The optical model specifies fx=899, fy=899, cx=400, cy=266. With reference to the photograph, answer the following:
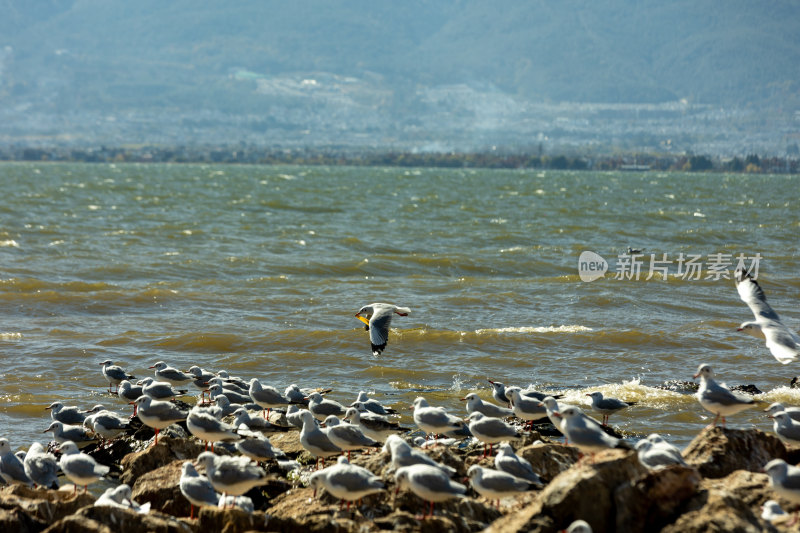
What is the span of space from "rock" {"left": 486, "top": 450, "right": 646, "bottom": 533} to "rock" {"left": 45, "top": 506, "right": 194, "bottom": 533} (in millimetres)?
2401

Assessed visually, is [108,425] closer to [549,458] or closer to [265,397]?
[265,397]

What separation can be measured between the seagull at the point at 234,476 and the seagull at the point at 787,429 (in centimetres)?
472

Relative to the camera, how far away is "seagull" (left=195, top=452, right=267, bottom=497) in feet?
24.1

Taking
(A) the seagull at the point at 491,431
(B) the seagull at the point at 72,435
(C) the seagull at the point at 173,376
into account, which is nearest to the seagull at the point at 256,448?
(A) the seagull at the point at 491,431

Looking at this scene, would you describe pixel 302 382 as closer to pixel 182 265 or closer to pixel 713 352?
pixel 713 352

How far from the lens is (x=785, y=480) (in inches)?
255

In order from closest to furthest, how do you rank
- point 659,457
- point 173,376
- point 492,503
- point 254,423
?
1. point 659,457
2. point 492,503
3. point 254,423
4. point 173,376

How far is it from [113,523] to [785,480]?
192 inches

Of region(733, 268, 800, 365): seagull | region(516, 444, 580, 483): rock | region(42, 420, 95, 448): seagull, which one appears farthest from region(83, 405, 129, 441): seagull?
region(733, 268, 800, 365): seagull

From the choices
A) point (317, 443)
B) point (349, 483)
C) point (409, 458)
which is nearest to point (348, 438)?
point (317, 443)

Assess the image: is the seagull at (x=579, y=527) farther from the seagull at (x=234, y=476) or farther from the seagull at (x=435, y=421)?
the seagull at (x=435, y=421)

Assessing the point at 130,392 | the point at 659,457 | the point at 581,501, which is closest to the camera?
the point at 581,501

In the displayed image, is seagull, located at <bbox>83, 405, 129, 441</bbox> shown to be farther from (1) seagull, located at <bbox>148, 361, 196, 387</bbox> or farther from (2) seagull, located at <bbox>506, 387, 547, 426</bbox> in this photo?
(2) seagull, located at <bbox>506, 387, 547, 426</bbox>

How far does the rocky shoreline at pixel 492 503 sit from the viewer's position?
610cm
